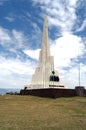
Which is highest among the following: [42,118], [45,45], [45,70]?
[45,45]

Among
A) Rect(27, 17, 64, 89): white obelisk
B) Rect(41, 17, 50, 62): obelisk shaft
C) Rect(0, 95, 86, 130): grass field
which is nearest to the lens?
Rect(0, 95, 86, 130): grass field

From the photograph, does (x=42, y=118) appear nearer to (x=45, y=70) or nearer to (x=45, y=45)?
(x=45, y=70)

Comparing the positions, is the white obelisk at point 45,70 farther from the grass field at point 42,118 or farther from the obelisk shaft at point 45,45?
the grass field at point 42,118

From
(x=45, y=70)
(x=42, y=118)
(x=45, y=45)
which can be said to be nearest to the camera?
(x=42, y=118)

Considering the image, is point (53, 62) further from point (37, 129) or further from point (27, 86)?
point (37, 129)

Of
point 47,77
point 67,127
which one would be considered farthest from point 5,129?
point 47,77

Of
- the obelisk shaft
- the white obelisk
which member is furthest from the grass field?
the obelisk shaft

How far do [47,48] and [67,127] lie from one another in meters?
37.4

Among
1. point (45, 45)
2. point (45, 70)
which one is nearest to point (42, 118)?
point (45, 70)

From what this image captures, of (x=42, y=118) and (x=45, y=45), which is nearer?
(x=42, y=118)

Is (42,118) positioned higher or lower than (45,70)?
lower

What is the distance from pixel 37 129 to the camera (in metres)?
15.4

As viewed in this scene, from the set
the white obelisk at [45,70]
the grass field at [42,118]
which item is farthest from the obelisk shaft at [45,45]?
the grass field at [42,118]

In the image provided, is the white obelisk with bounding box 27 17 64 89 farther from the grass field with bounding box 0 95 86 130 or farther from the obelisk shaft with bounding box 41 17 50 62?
the grass field with bounding box 0 95 86 130
